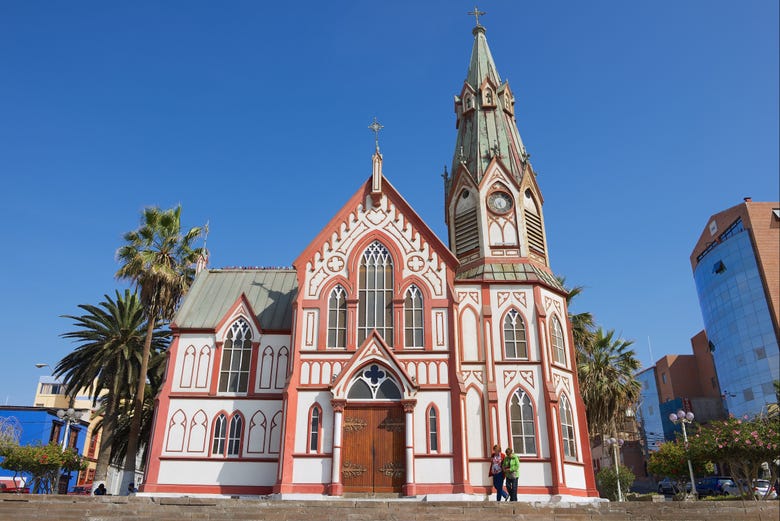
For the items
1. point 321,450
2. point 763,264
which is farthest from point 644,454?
point 763,264

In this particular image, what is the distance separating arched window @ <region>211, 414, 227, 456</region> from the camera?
26719 millimetres

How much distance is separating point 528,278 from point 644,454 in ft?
213

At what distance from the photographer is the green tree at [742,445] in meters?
21.3

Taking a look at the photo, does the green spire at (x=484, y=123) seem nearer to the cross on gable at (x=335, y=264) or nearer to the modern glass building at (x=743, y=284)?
the cross on gable at (x=335, y=264)

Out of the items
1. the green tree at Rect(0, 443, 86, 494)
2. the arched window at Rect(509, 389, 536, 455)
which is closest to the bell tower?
the arched window at Rect(509, 389, 536, 455)

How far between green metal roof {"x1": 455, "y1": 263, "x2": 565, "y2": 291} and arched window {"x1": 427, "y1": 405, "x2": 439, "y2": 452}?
7220 millimetres

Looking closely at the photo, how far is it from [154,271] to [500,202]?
19209mm

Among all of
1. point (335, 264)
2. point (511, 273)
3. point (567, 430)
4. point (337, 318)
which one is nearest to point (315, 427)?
point (337, 318)

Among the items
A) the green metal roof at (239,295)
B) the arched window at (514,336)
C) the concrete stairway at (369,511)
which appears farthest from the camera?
the green metal roof at (239,295)

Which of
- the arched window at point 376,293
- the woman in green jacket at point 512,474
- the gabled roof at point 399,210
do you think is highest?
the gabled roof at point 399,210

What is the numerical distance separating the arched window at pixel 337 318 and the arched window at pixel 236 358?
4.76m

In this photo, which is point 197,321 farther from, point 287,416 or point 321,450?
point 321,450

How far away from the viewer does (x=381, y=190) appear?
2927 cm

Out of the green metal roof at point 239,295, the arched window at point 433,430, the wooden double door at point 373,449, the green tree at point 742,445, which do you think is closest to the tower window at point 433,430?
the arched window at point 433,430
